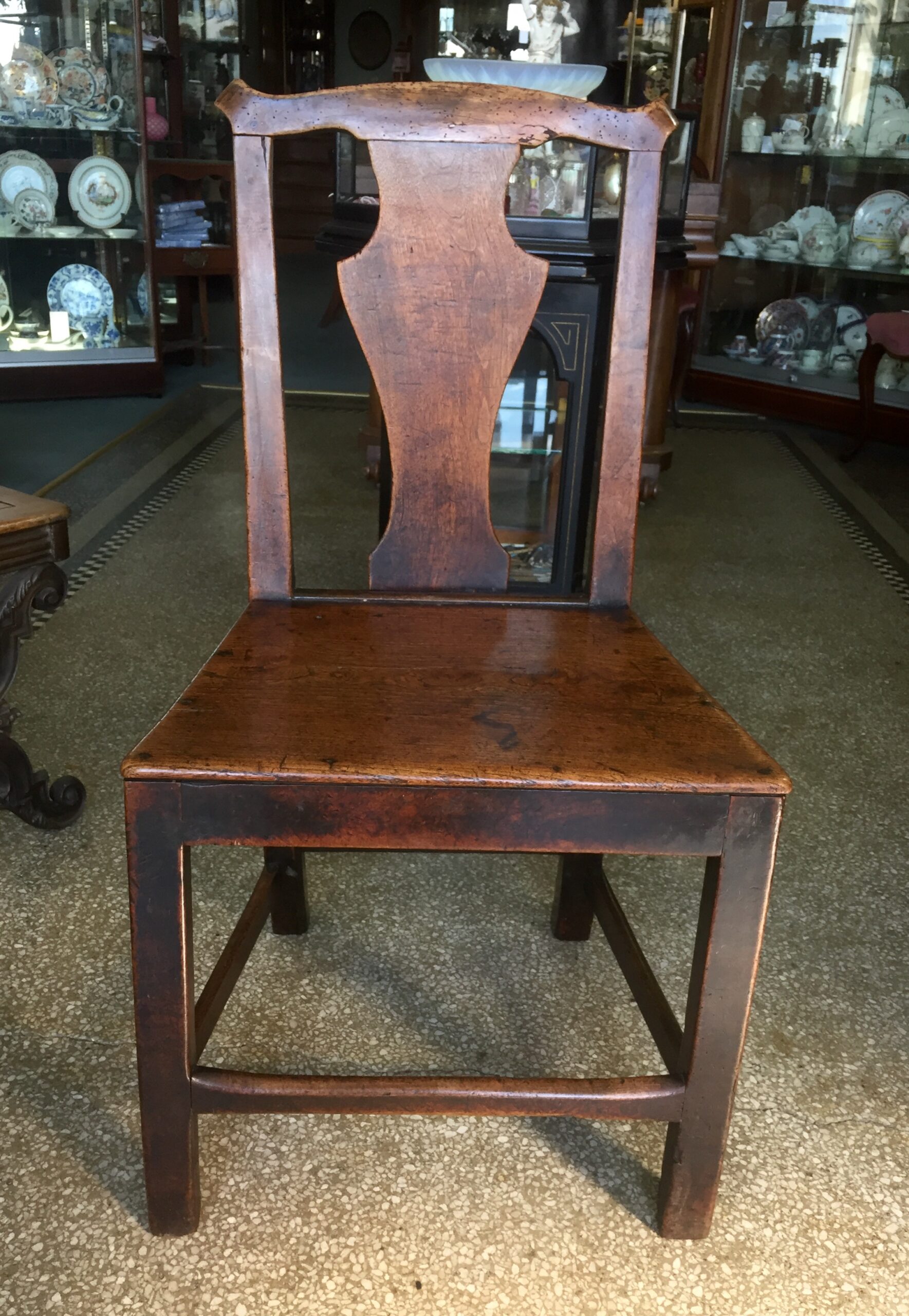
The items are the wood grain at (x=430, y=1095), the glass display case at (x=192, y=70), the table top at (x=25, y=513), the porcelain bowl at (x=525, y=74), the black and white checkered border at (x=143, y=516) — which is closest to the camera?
the wood grain at (x=430, y=1095)

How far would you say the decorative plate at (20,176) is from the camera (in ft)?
13.1

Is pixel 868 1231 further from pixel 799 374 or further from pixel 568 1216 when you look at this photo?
pixel 799 374

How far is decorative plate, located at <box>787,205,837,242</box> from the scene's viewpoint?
446cm

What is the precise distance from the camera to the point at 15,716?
1541mm

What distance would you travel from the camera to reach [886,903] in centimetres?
152

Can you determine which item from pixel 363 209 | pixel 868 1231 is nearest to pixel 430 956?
pixel 868 1231

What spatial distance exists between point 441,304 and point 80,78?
352 cm

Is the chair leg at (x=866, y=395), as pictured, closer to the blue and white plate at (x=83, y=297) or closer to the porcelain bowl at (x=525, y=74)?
the porcelain bowl at (x=525, y=74)

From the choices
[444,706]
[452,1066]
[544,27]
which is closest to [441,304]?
[444,706]

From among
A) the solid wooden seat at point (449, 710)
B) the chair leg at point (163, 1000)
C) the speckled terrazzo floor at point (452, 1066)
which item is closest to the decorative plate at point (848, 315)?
the speckled terrazzo floor at point (452, 1066)

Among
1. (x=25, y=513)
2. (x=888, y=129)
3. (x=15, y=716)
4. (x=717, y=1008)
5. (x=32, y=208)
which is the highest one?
(x=888, y=129)

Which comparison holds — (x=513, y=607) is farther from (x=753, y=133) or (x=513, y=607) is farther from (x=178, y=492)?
(x=753, y=133)

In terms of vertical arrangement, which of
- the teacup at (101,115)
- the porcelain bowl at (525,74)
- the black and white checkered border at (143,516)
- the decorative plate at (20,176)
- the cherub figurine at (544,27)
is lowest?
the black and white checkered border at (143,516)

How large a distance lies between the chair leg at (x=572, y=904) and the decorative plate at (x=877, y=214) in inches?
144
